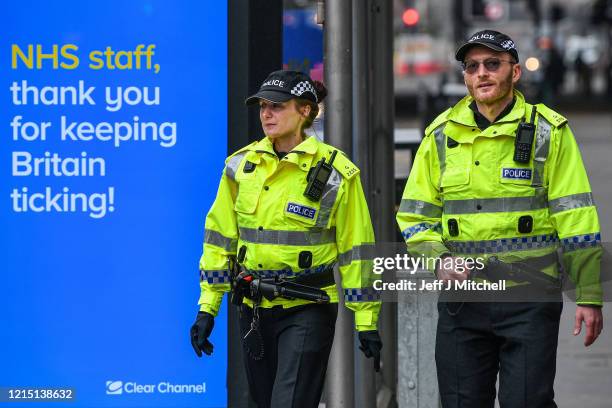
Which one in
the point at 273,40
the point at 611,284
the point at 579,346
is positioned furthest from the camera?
the point at 579,346

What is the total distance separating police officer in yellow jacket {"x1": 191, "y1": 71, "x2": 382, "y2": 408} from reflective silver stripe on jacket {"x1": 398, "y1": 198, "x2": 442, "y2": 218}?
0.21 meters

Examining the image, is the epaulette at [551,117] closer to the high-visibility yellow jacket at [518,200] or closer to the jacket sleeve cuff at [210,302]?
the high-visibility yellow jacket at [518,200]

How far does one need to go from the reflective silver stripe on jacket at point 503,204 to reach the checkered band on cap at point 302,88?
2.64 feet

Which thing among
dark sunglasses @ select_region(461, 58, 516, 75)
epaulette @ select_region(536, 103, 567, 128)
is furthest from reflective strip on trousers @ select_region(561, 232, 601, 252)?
dark sunglasses @ select_region(461, 58, 516, 75)

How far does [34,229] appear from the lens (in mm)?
6562

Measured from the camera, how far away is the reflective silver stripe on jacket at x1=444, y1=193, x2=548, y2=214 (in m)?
5.22

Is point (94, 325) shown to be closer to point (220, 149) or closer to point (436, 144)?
point (220, 149)

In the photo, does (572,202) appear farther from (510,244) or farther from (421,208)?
(421,208)

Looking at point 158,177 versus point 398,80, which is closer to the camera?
point 158,177

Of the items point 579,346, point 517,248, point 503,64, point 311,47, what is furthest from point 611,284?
point 579,346

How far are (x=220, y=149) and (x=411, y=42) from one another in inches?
1990

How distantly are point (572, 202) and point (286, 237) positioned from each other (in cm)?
115

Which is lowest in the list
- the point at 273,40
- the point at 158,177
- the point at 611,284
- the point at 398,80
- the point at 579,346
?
the point at 579,346

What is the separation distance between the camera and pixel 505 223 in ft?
17.1
